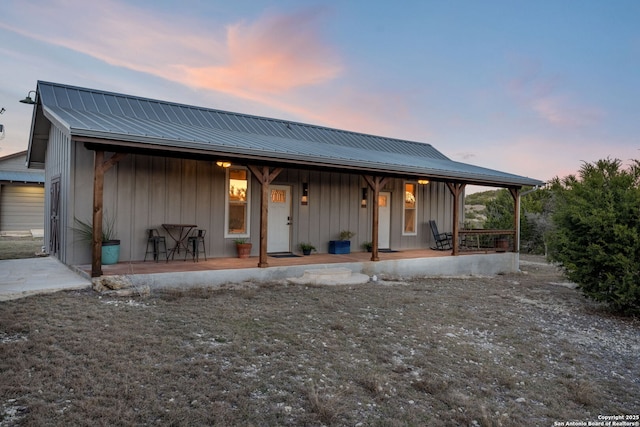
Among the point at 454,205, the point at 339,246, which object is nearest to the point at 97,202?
the point at 339,246

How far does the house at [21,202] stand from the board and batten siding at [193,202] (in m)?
11.9

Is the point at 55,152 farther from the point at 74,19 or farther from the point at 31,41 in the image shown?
the point at 31,41

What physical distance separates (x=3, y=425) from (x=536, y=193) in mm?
19806

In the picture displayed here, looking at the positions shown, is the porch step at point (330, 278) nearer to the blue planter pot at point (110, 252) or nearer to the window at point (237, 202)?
the window at point (237, 202)

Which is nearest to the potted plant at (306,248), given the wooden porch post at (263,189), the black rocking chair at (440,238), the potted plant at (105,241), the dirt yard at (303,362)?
the wooden porch post at (263,189)

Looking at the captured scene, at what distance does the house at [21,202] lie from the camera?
16.8m

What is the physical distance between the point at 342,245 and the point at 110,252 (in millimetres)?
5158

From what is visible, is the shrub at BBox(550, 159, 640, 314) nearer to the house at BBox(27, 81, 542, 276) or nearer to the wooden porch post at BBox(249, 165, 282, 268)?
the house at BBox(27, 81, 542, 276)

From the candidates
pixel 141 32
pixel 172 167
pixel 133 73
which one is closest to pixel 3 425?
pixel 172 167

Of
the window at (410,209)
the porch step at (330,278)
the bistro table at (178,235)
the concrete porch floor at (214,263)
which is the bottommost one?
the porch step at (330,278)

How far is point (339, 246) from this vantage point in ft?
32.4

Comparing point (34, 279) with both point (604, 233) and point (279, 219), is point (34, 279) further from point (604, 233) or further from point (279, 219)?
point (604, 233)

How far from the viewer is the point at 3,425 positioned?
2.24 m

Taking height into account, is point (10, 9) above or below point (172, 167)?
above
